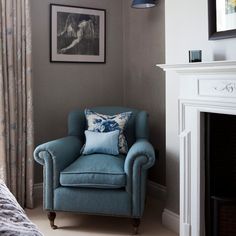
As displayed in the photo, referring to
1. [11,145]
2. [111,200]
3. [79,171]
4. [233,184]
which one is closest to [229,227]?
[233,184]

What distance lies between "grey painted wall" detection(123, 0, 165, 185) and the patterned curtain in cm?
120

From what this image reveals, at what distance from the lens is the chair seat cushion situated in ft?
9.53

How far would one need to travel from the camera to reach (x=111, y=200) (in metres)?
2.92

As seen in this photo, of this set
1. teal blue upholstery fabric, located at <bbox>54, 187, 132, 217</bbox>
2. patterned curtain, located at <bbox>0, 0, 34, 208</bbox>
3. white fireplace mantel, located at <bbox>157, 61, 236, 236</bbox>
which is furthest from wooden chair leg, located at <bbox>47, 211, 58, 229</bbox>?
white fireplace mantel, located at <bbox>157, 61, 236, 236</bbox>

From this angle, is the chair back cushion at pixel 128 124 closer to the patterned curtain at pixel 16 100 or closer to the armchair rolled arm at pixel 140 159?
the patterned curtain at pixel 16 100

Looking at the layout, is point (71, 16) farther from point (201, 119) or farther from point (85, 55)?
point (201, 119)

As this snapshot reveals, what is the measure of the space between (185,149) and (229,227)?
1.96ft

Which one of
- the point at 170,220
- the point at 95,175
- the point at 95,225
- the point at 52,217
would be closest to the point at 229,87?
the point at 95,175

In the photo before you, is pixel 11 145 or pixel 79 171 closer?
pixel 79 171

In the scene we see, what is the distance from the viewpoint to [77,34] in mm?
3971

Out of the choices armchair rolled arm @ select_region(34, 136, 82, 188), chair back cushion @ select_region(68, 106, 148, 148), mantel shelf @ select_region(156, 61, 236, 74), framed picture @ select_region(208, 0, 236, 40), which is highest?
framed picture @ select_region(208, 0, 236, 40)

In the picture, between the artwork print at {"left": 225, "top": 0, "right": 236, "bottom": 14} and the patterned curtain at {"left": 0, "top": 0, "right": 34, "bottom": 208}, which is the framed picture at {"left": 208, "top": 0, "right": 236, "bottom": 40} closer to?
the artwork print at {"left": 225, "top": 0, "right": 236, "bottom": 14}

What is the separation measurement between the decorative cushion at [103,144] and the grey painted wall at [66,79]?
72 cm

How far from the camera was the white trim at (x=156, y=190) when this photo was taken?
12.4 ft
